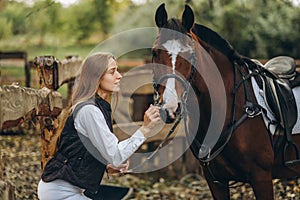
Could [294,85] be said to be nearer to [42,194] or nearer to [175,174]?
[42,194]

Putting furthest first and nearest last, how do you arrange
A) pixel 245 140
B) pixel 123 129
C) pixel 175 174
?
1. pixel 175 174
2. pixel 123 129
3. pixel 245 140

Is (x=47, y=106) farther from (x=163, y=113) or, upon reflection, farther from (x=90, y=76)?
(x=163, y=113)

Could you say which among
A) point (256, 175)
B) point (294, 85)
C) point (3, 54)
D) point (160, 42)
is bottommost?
point (256, 175)

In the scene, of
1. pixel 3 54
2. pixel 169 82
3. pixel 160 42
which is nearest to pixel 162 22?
pixel 160 42

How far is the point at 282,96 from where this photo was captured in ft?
14.2

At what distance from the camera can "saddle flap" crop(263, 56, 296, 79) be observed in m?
4.62

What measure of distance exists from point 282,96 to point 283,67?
1.58 feet

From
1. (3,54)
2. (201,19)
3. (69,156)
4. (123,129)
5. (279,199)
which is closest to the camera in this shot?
(69,156)

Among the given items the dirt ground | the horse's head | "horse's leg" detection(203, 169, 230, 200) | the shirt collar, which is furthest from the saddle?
the dirt ground

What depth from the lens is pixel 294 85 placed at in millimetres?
4555

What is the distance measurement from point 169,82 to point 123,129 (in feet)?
10.9

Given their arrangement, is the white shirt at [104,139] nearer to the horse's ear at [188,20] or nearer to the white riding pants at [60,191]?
the white riding pants at [60,191]

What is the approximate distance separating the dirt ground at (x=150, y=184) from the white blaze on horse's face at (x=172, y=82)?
256cm

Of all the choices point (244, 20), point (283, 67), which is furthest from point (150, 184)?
point (244, 20)
